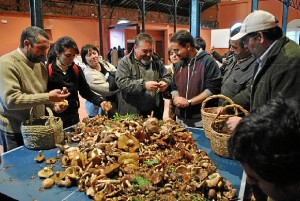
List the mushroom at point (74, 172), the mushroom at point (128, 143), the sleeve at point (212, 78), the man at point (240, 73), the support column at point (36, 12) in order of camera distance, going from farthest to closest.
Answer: the support column at point (36, 12) → the sleeve at point (212, 78) → the man at point (240, 73) → the mushroom at point (128, 143) → the mushroom at point (74, 172)

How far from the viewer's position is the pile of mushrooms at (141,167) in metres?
1.40

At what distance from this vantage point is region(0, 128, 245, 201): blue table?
151cm

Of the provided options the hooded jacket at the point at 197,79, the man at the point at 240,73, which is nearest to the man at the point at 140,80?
the hooded jacket at the point at 197,79

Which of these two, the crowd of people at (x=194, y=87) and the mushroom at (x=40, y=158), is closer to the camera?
the crowd of people at (x=194, y=87)

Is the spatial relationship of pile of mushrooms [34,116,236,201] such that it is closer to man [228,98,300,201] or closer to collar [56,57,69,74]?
man [228,98,300,201]

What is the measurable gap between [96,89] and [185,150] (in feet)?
5.96

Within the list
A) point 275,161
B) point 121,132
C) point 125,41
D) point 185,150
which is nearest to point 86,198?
point 121,132

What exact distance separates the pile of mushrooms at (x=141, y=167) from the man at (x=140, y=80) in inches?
31.0

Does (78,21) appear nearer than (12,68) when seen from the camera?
No

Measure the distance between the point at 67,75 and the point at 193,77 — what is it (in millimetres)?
1287

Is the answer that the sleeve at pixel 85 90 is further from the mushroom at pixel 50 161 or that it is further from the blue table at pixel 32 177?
the mushroom at pixel 50 161

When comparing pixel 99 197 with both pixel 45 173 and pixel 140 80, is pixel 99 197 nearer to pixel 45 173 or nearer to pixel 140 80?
pixel 45 173

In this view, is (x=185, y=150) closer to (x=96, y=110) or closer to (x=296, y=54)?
(x=296, y=54)

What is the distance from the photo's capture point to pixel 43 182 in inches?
63.2
